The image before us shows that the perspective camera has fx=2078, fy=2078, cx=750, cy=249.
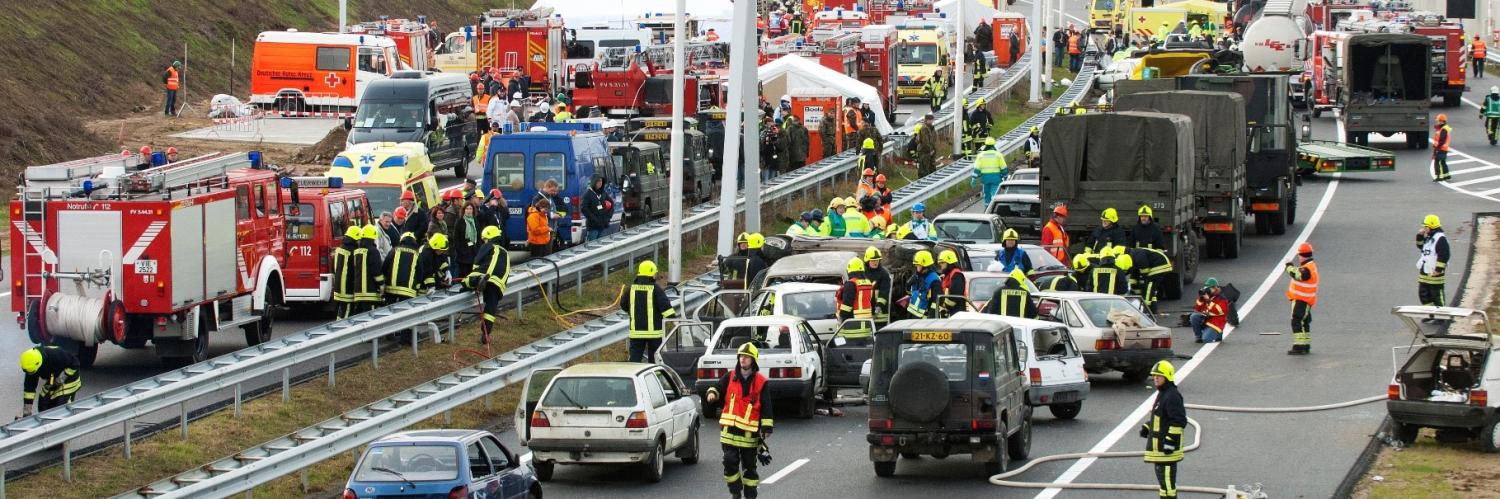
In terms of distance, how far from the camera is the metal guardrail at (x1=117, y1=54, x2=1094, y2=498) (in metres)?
16.5

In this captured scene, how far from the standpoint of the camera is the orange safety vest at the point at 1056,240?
98.9 feet

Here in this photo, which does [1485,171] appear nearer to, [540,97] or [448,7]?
[540,97]

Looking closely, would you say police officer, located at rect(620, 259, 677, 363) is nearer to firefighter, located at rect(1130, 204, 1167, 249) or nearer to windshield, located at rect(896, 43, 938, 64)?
firefighter, located at rect(1130, 204, 1167, 249)

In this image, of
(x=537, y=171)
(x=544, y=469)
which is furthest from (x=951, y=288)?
(x=537, y=171)

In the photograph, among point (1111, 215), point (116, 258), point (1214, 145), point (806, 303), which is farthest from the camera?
point (1214, 145)

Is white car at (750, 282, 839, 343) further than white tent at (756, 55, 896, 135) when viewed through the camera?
No

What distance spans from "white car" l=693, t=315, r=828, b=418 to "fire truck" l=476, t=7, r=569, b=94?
117 ft

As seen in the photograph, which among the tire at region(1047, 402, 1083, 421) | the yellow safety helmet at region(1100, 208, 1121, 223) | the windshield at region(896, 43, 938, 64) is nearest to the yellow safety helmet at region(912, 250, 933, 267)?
the tire at region(1047, 402, 1083, 421)

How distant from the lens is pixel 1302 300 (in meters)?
26.2

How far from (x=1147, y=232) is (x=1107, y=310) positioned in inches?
215

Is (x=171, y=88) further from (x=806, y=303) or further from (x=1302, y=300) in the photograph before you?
(x=1302, y=300)

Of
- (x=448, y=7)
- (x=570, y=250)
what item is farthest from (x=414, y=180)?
(x=448, y=7)

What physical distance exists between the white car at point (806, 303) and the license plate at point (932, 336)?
5.07 meters

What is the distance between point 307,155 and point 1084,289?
22.2 metres
